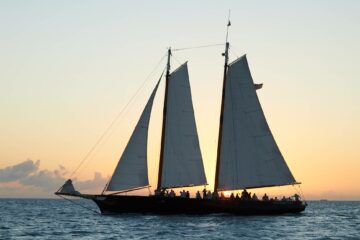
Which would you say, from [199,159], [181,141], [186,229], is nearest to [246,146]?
[199,159]

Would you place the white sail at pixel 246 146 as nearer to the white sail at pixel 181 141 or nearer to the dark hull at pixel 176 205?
the dark hull at pixel 176 205

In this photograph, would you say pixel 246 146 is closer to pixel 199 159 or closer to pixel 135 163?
pixel 199 159

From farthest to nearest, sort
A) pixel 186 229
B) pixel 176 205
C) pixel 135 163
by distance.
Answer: pixel 176 205 → pixel 135 163 → pixel 186 229

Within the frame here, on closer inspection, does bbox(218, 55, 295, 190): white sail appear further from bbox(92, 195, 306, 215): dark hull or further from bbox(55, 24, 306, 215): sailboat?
bbox(92, 195, 306, 215): dark hull

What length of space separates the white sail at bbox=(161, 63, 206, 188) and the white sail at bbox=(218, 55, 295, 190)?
465 cm

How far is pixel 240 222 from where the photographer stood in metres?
58.8

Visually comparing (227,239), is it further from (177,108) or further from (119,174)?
(177,108)

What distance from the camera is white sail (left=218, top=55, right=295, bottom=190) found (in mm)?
67625

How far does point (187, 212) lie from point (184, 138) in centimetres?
761

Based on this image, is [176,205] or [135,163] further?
[176,205]

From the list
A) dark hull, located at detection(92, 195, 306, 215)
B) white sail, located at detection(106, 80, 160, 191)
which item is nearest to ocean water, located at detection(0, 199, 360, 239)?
dark hull, located at detection(92, 195, 306, 215)

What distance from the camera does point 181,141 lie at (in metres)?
64.3

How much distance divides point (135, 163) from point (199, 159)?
24.3ft

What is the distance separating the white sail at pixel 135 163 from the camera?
60219 millimetres
